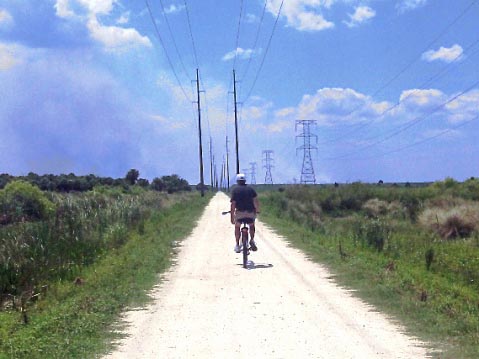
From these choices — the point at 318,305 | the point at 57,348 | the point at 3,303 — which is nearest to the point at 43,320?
the point at 57,348

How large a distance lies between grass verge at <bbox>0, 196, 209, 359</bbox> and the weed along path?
Result: 0.39m

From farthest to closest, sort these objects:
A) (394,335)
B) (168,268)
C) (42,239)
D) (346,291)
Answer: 1. (42,239)
2. (168,268)
3. (346,291)
4. (394,335)

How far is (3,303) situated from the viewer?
13.8m

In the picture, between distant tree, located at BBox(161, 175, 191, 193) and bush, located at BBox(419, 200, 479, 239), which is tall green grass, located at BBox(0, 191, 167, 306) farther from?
distant tree, located at BBox(161, 175, 191, 193)

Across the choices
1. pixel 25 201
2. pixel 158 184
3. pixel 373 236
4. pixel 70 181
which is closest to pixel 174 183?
pixel 158 184

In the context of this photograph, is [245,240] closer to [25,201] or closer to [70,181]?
[25,201]

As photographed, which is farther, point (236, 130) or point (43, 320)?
point (236, 130)

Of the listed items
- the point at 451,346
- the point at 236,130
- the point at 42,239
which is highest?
the point at 236,130

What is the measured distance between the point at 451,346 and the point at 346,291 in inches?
182

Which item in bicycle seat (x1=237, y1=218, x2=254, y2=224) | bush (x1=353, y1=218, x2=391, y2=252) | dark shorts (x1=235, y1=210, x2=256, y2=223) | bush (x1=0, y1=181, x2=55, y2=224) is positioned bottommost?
bush (x1=353, y1=218, x2=391, y2=252)

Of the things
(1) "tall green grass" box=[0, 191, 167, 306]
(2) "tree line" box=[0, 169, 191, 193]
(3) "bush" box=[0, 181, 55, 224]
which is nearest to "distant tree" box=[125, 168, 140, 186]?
(2) "tree line" box=[0, 169, 191, 193]

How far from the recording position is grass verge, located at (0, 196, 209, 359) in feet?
Result: 29.9

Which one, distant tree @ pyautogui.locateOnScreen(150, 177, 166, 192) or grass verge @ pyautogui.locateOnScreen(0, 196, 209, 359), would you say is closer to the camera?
grass verge @ pyautogui.locateOnScreen(0, 196, 209, 359)

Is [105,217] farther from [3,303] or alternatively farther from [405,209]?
[405,209]
